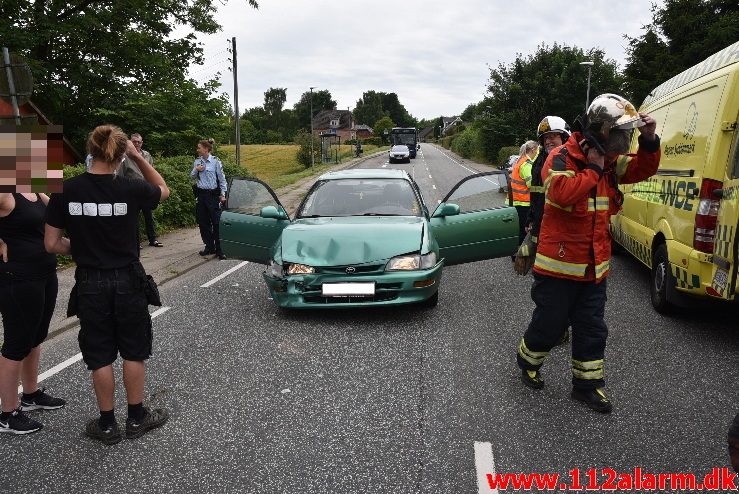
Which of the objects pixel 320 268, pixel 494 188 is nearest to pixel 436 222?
pixel 494 188

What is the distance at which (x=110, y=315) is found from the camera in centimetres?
333

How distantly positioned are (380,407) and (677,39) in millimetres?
32364

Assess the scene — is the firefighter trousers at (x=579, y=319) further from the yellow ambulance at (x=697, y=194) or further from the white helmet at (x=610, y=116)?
the yellow ambulance at (x=697, y=194)

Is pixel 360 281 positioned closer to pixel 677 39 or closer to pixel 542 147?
pixel 542 147

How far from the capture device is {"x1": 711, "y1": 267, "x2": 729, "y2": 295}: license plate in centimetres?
453

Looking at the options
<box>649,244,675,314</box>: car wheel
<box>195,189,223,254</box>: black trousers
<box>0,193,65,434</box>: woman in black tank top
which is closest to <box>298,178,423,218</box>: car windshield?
<box>649,244,675,314</box>: car wheel

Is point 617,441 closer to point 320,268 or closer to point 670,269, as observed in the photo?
point 670,269

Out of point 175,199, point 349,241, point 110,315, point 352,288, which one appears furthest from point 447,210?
point 175,199

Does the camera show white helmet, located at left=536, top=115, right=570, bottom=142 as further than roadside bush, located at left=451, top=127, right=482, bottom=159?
No

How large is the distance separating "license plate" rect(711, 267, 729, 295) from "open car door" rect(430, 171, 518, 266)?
217 centimetres

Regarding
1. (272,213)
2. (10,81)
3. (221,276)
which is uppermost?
(10,81)

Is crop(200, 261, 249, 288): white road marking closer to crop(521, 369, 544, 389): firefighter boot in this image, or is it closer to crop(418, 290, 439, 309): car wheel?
crop(418, 290, 439, 309): car wheel

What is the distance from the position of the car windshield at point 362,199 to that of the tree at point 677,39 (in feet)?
85.7

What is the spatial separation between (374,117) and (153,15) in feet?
432
